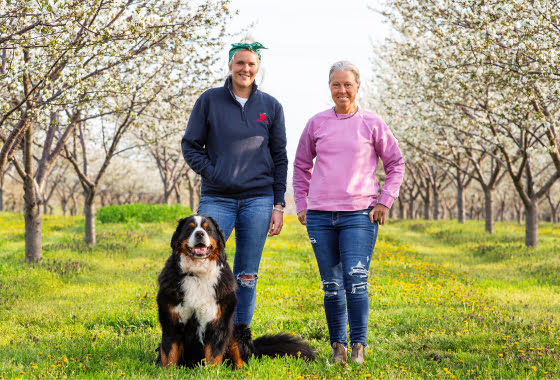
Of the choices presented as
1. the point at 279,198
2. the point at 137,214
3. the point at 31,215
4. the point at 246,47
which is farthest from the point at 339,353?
the point at 137,214

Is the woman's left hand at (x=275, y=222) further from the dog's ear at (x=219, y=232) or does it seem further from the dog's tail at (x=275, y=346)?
the dog's tail at (x=275, y=346)

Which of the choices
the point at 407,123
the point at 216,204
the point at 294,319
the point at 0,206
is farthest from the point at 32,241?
the point at 0,206

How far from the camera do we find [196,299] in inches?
170

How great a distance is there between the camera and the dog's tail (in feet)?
15.6

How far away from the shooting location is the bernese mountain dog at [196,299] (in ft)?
14.2

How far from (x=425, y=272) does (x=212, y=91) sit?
766 cm

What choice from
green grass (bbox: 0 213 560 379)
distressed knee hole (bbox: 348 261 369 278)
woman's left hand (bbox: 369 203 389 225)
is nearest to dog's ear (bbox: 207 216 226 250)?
green grass (bbox: 0 213 560 379)

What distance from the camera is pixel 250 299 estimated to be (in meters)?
4.99

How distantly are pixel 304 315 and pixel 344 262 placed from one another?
2.55 metres

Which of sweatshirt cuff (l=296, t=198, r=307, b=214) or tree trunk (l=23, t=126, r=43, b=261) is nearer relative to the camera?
sweatshirt cuff (l=296, t=198, r=307, b=214)

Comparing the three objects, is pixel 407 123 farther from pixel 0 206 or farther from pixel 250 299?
pixel 0 206

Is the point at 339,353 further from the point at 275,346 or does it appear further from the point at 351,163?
the point at 351,163

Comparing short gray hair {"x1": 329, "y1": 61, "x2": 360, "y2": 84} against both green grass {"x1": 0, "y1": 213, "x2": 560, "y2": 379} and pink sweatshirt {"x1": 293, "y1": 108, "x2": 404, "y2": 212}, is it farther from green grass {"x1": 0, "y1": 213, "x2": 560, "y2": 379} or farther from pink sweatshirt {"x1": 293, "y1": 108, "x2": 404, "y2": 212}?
green grass {"x1": 0, "y1": 213, "x2": 560, "y2": 379}

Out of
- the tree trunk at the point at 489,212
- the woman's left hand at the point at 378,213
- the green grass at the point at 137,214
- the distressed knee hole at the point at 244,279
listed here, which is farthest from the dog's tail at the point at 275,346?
the green grass at the point at 137,214
